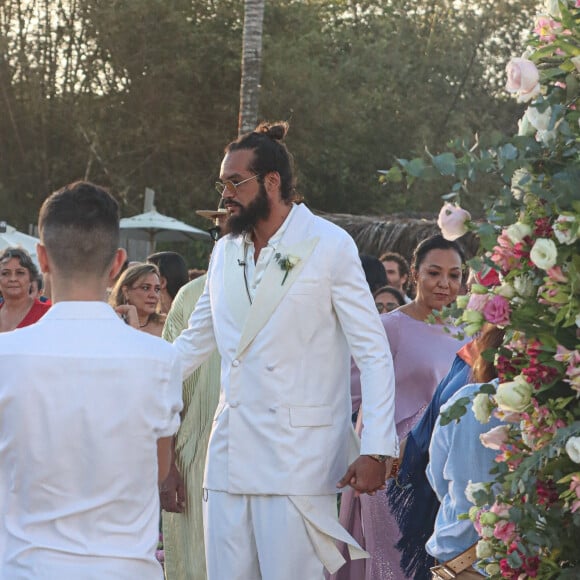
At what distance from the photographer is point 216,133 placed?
35.2 m

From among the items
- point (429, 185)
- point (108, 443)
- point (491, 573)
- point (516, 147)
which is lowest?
point (429, 185)

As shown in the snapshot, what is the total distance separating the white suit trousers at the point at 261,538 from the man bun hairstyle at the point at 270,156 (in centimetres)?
139

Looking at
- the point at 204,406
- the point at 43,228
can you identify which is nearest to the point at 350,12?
the point at 204,406

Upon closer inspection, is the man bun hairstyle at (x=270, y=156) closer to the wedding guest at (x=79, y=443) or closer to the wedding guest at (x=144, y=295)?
the wedding guest at (x=79, y=443)

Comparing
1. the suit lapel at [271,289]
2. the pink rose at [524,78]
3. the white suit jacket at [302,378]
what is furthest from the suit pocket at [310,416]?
the pink rose at [524,78]

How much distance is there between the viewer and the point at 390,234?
23.7 meters

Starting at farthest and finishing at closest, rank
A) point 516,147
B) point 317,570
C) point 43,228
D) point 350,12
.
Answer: point 350,12 → point 317,570 → point 43,228 → point 516,147

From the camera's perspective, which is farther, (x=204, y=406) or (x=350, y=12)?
(x=350, y=12)

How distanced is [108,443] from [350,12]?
124 ft

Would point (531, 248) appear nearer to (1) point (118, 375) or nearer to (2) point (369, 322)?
(1) point (118, 375)

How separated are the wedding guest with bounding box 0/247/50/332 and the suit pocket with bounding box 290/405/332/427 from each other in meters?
5.38

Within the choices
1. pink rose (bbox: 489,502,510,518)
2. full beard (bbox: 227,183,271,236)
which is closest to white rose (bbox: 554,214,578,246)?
pink rose (bbox: 489,502,510,518)

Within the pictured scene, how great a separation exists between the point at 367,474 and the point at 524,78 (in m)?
2.27

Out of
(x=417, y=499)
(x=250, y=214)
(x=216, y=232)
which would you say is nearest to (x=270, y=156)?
(x=250, y=214)
